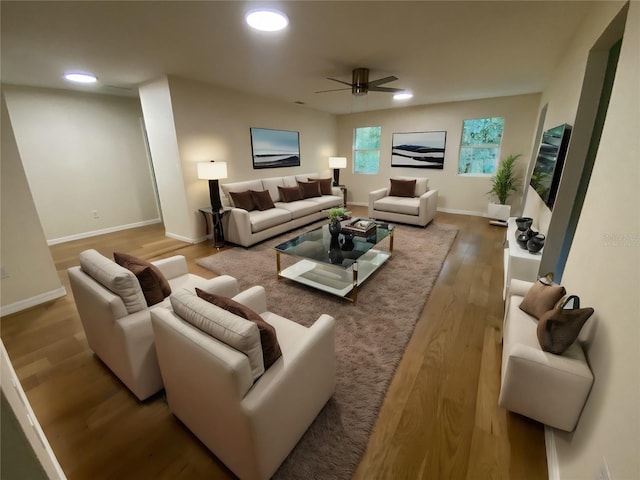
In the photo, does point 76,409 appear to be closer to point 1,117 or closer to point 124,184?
point 1,117

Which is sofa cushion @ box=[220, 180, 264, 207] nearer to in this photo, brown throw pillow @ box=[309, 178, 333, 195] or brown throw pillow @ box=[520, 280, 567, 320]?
brown throw pillow @ box=[309, 178, 333, 195]

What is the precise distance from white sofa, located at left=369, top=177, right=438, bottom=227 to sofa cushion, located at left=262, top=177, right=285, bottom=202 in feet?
5.90

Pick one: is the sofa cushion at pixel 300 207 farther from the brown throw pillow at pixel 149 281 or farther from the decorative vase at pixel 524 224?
the decorative vase at pixel 524 224

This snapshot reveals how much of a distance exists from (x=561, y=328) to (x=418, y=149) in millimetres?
5589

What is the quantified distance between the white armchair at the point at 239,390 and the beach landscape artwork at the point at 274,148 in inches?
168

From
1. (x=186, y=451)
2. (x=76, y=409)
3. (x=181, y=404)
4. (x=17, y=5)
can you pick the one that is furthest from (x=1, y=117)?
(x=186, y=451)

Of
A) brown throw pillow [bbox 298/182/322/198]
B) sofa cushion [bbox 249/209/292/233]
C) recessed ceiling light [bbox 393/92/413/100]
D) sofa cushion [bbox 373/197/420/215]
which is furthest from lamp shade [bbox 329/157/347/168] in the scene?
sofa cushion [bbox 249/209/292/233]

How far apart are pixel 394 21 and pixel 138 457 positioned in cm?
329

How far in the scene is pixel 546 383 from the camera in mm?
1274

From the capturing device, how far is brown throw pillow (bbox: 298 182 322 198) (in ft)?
17.9

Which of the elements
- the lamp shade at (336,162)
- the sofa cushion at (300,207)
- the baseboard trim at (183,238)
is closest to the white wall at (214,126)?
the baseboard trim at (183,238)

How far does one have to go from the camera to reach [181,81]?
376 centimetres

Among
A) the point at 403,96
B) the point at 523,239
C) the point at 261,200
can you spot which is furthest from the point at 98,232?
the point at 523,239

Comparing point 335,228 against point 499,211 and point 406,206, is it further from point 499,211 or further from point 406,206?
point 499,211
